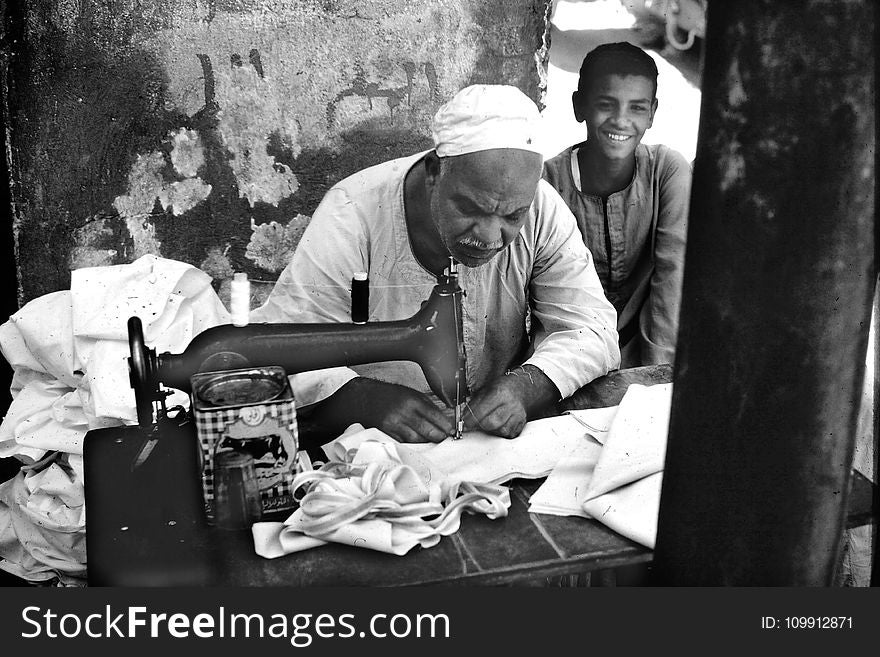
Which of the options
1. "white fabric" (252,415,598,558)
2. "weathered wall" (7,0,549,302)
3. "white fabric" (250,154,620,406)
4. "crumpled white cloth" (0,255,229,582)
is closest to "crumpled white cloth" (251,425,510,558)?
"white fabric" (252,415,598,558)

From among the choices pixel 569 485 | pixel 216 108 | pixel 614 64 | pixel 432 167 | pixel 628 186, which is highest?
pixel 614 64

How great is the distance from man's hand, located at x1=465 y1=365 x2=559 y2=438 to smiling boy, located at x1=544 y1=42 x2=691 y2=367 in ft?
4.65

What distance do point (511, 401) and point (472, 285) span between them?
21.9 inches

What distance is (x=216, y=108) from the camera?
11.1ft

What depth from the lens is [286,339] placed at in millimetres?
1866

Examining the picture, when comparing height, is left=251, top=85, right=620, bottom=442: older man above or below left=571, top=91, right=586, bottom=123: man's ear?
below

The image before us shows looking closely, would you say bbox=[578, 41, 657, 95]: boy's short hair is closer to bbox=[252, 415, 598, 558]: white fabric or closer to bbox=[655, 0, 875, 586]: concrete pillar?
bbox=[252, 415, 598, 558]: white fabric

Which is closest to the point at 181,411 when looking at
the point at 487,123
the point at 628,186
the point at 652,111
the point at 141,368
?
the point at 141,368

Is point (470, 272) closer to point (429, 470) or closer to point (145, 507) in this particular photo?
point (429, 470)

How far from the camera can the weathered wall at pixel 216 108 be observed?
128 inches

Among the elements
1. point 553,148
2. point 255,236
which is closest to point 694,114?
point 553,148

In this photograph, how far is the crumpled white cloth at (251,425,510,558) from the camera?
160cm

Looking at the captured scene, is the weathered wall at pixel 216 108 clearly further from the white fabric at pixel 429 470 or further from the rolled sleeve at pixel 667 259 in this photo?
the white fabric at pixel 429 470

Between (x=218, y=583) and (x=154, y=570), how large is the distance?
0.12m
